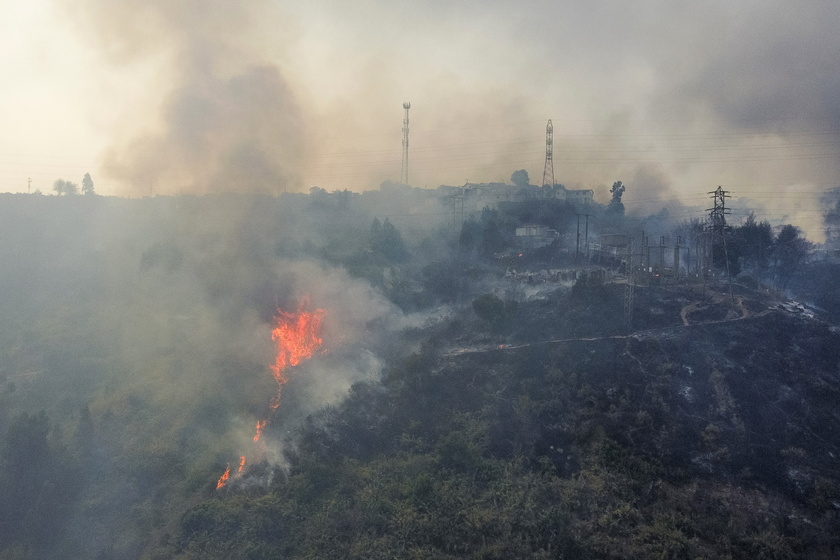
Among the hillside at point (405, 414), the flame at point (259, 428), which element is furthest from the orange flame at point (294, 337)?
the flame at point (259, 428)

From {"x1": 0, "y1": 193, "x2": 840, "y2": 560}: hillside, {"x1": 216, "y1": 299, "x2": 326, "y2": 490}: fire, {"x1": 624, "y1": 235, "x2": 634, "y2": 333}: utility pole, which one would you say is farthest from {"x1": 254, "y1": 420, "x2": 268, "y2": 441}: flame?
{"x1": 624, "y1": 235, "x2": 634, "y2": 333}: utility pole

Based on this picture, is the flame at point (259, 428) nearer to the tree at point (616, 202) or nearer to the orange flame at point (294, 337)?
the orange flame at point (294, 337)

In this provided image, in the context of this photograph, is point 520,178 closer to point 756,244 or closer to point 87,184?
point 756,244

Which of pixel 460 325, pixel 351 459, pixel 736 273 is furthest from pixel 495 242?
pixel 351 459

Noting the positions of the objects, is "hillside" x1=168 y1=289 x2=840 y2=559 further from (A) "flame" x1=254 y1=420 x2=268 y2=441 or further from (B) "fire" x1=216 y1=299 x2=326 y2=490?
(B) "fire" x1=216 y1=299 x2=326 y2=490

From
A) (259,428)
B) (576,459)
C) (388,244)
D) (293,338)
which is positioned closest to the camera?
(576,459)

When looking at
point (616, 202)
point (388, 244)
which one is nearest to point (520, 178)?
point (616, 202)
